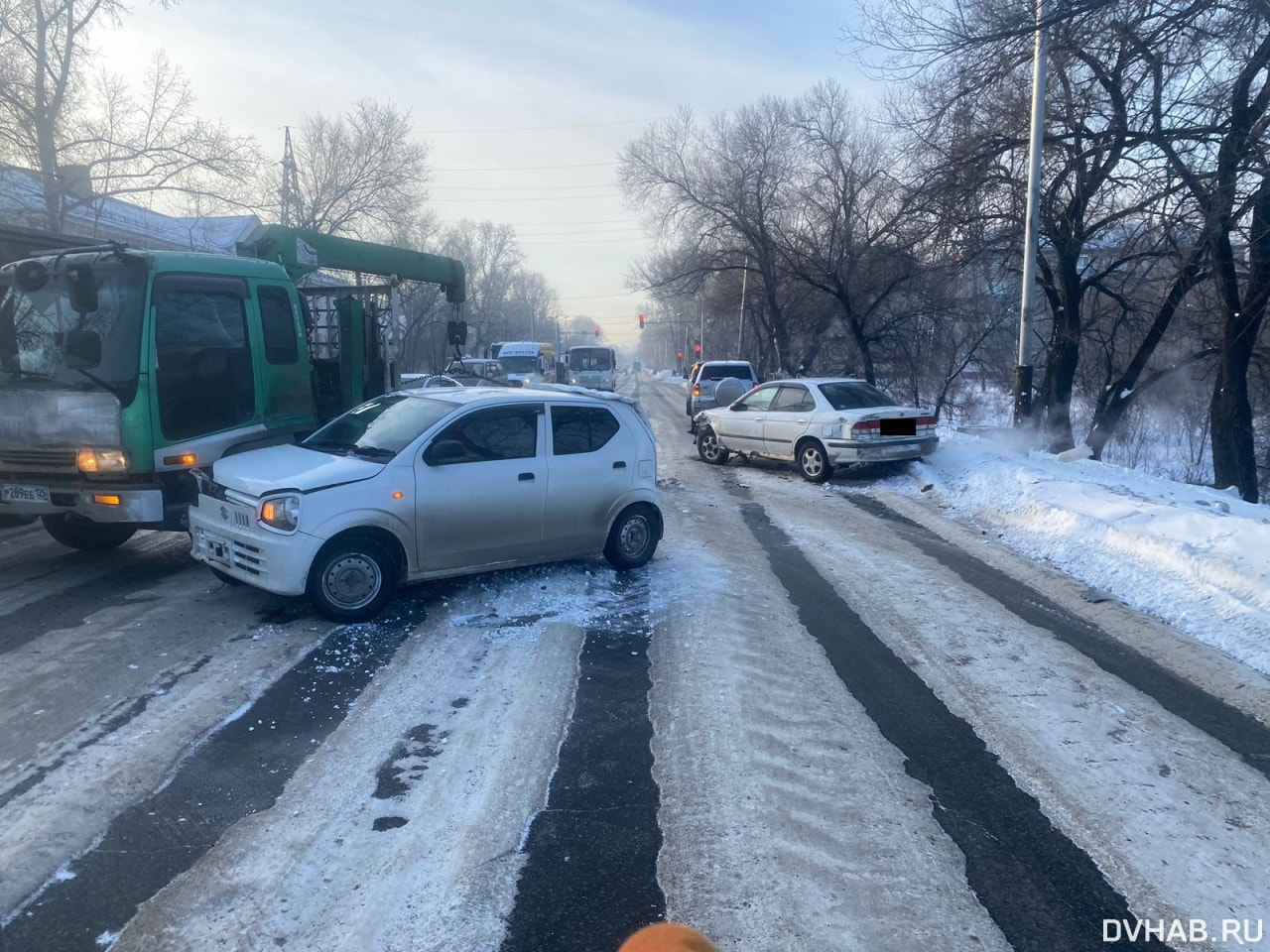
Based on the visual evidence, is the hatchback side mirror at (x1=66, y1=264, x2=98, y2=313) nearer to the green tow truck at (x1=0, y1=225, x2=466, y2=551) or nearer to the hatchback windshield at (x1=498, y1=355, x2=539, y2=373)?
the green tow truck at (x1=0, y1=225, x2=466, y2=551)

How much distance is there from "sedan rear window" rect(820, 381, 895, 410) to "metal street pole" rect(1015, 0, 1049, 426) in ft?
8.85

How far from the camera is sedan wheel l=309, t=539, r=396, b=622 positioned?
6555 mm

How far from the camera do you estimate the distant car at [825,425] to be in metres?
14.1

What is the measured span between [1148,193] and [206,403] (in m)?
15.5

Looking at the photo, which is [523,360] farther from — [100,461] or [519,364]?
[100,461]

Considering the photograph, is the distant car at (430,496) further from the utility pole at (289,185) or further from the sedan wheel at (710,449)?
the utility pole at (289,185)

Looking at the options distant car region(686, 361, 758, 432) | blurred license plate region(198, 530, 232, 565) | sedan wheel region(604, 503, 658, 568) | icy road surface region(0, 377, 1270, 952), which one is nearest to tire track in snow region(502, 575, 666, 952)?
icy road surface region(0, 377, 1270, 952)

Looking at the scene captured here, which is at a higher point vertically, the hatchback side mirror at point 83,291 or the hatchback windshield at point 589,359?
the hatchback windshield at point 589,359

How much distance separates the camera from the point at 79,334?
740 cm

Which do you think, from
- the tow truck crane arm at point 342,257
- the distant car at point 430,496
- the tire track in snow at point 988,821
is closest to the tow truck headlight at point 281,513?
the distant car at point 430,496

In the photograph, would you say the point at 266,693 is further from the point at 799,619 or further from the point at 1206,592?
the point at 1206,592

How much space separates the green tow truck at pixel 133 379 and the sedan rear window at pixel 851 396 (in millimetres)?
8390

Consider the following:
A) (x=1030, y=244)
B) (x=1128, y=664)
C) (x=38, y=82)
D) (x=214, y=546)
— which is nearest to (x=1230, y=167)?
(x=1030, y=244)

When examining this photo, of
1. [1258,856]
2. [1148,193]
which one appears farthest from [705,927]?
[1148,193]
